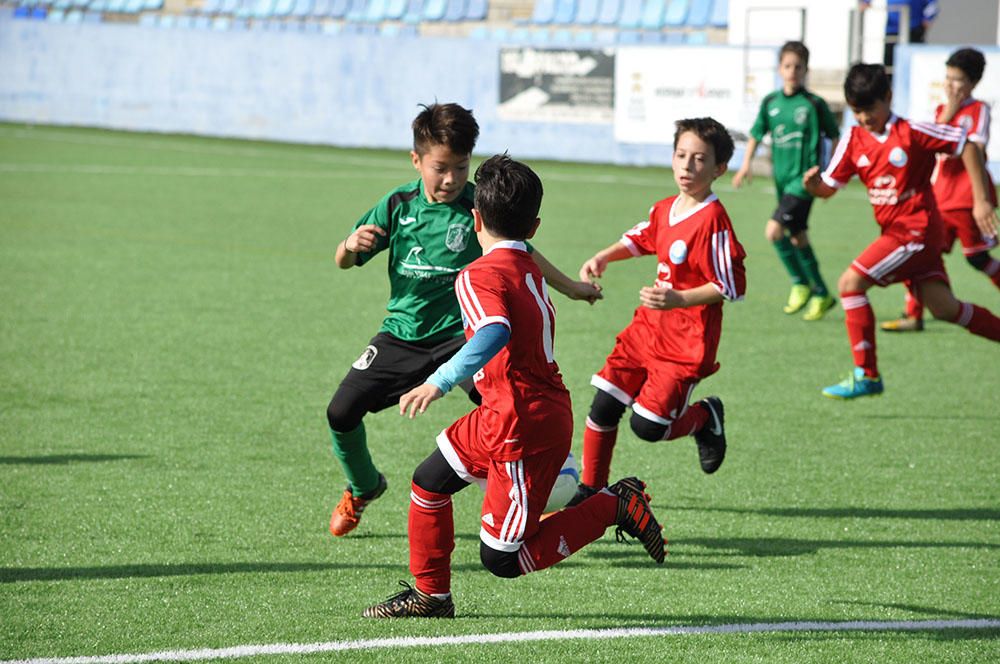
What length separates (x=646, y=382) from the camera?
18.0ft

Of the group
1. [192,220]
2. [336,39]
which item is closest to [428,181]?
[192,220]

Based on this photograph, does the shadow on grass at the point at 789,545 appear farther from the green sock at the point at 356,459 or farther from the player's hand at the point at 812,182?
the player's hand at the point at 812,182

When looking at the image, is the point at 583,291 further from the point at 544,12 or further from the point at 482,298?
the point at 544,12

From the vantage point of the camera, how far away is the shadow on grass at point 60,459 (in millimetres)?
6051

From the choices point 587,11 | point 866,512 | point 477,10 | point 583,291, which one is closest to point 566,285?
point 583,291

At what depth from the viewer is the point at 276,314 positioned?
9961 millimetres

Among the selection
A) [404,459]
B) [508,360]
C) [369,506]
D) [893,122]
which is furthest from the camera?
[893,122]

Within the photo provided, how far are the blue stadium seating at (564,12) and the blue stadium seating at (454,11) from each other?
2.24m

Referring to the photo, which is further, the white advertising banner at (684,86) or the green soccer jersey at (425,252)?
the white advertising banner at (684,86)

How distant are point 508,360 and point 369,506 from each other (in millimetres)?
1862

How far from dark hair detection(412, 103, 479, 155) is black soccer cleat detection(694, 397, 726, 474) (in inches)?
67.2

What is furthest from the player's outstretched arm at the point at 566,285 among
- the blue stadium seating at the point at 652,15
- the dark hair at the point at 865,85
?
the blue stadium seating at the point at 652,15

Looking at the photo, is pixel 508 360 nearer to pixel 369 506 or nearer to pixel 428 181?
pixel 428 181

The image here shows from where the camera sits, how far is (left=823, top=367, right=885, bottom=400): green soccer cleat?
7.27m
